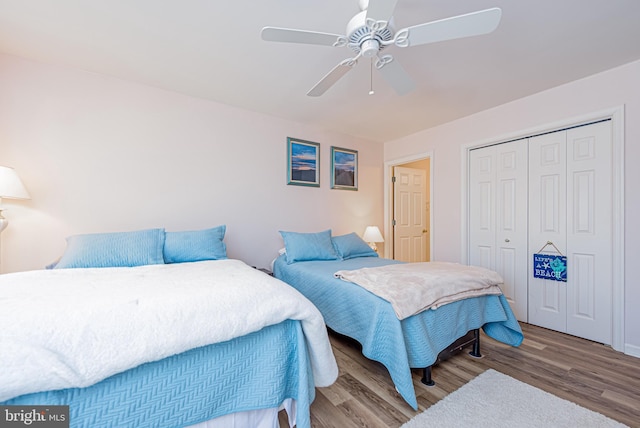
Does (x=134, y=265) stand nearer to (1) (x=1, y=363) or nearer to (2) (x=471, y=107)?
(1) (x=1, y=363)

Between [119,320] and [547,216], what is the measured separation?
3.60 meters

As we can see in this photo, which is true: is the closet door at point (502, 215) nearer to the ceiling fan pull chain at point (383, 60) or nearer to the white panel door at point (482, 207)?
the white panel door at point (482, 207)

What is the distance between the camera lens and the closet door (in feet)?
9.54

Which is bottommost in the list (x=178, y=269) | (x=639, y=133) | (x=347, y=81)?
(x=178, y=269)

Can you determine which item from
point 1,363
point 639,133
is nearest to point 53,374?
point 1,363

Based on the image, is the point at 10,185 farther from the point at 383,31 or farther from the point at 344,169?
the point at 344,169

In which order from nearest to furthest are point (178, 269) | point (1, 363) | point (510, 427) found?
point (1, 363)
point (510, 427)
point (178, 269)

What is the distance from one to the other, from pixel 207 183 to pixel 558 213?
3685mm

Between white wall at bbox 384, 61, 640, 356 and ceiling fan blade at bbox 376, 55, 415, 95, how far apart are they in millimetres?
1834

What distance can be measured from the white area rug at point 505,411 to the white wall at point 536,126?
1298mm

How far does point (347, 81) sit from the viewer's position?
2.44 metres

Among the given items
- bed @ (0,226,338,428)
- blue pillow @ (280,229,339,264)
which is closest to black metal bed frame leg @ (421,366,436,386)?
bed @ (0,226,338,428)

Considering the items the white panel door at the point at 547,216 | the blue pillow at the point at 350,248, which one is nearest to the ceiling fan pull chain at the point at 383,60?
the blue pillow at the point at 350,248

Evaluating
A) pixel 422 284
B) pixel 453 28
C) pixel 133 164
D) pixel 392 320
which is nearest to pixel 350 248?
pixel 422 284
